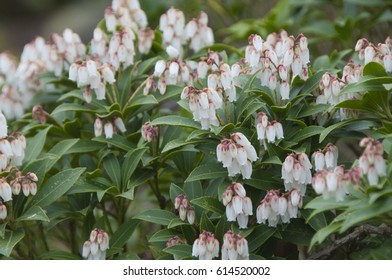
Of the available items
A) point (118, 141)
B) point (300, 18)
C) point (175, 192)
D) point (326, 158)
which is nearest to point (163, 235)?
point (175, 192)

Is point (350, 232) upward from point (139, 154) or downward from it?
downward

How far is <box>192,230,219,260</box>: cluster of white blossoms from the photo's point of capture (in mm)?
2566

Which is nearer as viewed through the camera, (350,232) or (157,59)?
(350,232)

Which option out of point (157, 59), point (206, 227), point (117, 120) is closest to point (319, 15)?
point (157, 59)

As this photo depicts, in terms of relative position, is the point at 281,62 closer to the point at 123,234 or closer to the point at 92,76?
the point at 92,76

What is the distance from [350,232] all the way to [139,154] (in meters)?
0.93

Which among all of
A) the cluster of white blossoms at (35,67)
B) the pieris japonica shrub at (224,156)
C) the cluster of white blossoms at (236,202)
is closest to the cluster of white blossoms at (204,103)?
the pieris japonica shrub at (224,156)

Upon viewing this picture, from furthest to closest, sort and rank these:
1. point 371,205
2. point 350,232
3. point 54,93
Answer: point 54,93
point 350,232
point 371,205

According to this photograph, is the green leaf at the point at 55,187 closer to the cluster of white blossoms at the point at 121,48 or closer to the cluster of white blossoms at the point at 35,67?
the cluster of white blossoms at the point at 121,48

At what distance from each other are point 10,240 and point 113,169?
0.54m

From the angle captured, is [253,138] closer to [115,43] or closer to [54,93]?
[115,43]

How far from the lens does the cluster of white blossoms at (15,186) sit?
2.74 meters

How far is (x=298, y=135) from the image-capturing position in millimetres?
2789
